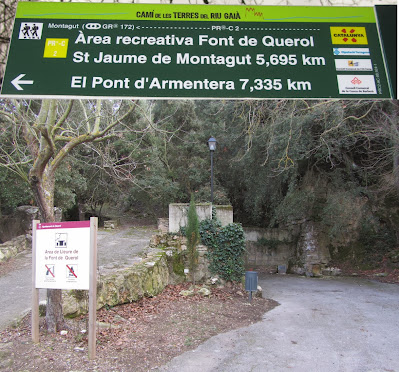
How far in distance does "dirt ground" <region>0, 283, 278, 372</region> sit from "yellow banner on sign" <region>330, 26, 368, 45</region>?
4516mm

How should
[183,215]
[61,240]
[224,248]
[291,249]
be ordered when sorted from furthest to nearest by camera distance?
[291,249], [183,215], [224,248], [61,240]

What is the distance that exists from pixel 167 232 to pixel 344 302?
229 inches

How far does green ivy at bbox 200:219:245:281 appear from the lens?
10328mm

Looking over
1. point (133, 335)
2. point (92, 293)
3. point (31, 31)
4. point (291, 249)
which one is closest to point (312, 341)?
point (133, 335)

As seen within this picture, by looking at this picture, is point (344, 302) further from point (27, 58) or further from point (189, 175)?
point (189, 175)

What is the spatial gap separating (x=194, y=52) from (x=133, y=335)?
4900mm

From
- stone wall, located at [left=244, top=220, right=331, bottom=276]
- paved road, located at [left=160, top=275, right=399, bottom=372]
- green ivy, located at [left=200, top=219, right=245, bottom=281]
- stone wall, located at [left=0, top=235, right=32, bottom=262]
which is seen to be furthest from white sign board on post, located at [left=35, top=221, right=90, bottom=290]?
stone wall, located at [left=244, top=220, right=331, bottom=276]

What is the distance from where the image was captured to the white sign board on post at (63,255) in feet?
14.7

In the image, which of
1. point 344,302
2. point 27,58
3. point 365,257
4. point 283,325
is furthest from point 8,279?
point 365,257

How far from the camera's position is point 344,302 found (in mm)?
9883

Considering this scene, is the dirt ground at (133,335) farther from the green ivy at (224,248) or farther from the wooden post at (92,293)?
the green ivy at (224,248)

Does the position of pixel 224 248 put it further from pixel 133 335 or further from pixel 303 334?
pixel 133 335

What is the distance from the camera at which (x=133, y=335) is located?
5660mm

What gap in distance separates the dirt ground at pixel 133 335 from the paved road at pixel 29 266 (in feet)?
3.63
